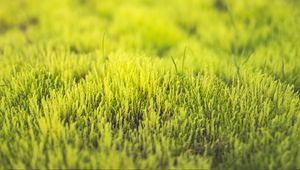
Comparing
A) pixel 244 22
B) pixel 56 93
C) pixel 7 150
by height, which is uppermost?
pixel 244 22

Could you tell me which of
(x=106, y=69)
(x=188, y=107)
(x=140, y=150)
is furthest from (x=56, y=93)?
(x=188, y=107)

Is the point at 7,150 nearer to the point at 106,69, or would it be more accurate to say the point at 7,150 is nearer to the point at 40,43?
the point at 106,69

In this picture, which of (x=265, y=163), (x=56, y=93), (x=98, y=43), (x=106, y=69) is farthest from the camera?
(x=98, y=43)

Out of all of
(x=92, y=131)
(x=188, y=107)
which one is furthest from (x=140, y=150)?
(x=188, y=107)

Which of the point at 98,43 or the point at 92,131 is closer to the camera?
the point at 92,131

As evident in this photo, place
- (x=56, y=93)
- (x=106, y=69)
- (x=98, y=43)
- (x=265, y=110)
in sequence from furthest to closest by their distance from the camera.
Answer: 1. (x=98, y=43)
2. (x=106, y=69)
3. (x=56, y=93)
4. (x=265, y=110)

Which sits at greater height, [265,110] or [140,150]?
[265,110]

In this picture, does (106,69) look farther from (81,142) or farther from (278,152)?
(278,152)
